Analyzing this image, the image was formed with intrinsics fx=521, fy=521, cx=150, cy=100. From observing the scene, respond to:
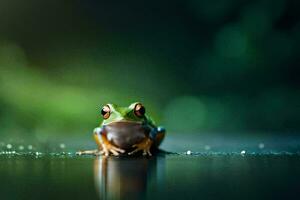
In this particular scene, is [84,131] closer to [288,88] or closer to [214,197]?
[288,88]

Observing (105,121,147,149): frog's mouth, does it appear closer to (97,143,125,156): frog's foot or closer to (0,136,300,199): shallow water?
(97,143,125,156): frog's foot

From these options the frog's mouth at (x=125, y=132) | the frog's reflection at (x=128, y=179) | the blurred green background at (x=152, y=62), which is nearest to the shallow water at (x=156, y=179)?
the frog's reflection at (x=128, y=179)

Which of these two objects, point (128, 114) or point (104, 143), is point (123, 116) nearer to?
point (128, 114)

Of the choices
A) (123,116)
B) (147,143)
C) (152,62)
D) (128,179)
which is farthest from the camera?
(152,62)

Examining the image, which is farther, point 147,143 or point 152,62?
point 152,62

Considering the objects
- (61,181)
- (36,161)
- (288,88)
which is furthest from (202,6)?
(61,181)

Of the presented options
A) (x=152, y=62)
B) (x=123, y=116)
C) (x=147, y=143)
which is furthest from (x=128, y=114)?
(x=152, y=62)

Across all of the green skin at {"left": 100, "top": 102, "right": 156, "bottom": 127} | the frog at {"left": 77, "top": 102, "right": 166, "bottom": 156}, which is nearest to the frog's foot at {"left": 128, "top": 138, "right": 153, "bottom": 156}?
the frog at {"left": 77, "top": 102, "right": 166, "bottom": 156}
